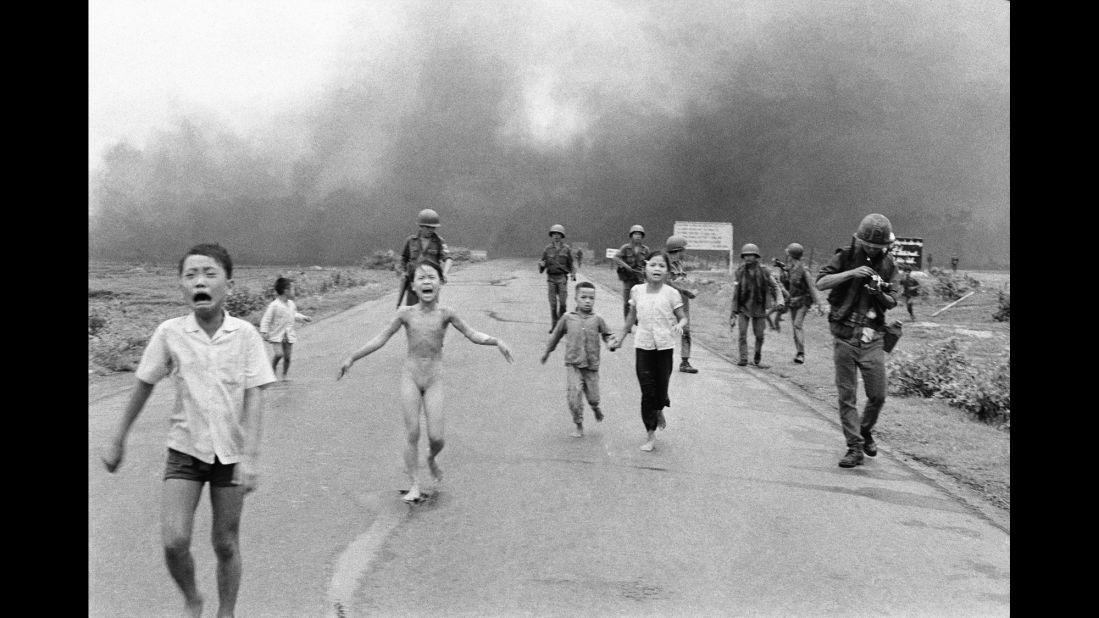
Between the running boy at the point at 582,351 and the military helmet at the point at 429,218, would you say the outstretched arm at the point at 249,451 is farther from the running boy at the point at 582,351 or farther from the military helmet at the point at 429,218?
the military helmet at the point at 429,218

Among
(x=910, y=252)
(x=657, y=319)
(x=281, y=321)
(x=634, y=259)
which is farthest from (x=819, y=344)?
(x=910, y=252)

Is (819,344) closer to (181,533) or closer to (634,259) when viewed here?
(634,259)

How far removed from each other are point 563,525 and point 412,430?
1.32m

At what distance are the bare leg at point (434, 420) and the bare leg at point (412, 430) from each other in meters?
0.08

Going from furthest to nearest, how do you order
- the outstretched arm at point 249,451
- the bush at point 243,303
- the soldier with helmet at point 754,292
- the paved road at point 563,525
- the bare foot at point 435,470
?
the bush at point 243,303, the soldier with helmet at point 754,292, the bare foot at point 435,470, the paved road at point 563,525, the outstretched arm at point 249,451

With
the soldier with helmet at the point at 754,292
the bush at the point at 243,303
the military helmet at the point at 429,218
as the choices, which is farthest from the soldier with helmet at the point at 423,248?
the bush at the point at 243,303

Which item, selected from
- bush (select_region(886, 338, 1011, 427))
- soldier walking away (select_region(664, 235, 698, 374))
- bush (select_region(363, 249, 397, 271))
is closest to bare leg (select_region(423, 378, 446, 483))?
soldier walking away (select_region(664, 235, 698, 374))

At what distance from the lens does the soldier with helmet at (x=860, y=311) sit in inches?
281

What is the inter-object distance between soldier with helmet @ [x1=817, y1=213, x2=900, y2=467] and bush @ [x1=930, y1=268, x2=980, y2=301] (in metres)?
23.8

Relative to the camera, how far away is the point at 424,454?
23.9 feet

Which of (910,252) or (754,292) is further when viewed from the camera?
(910,252)

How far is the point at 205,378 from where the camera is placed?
3973 millimetres
